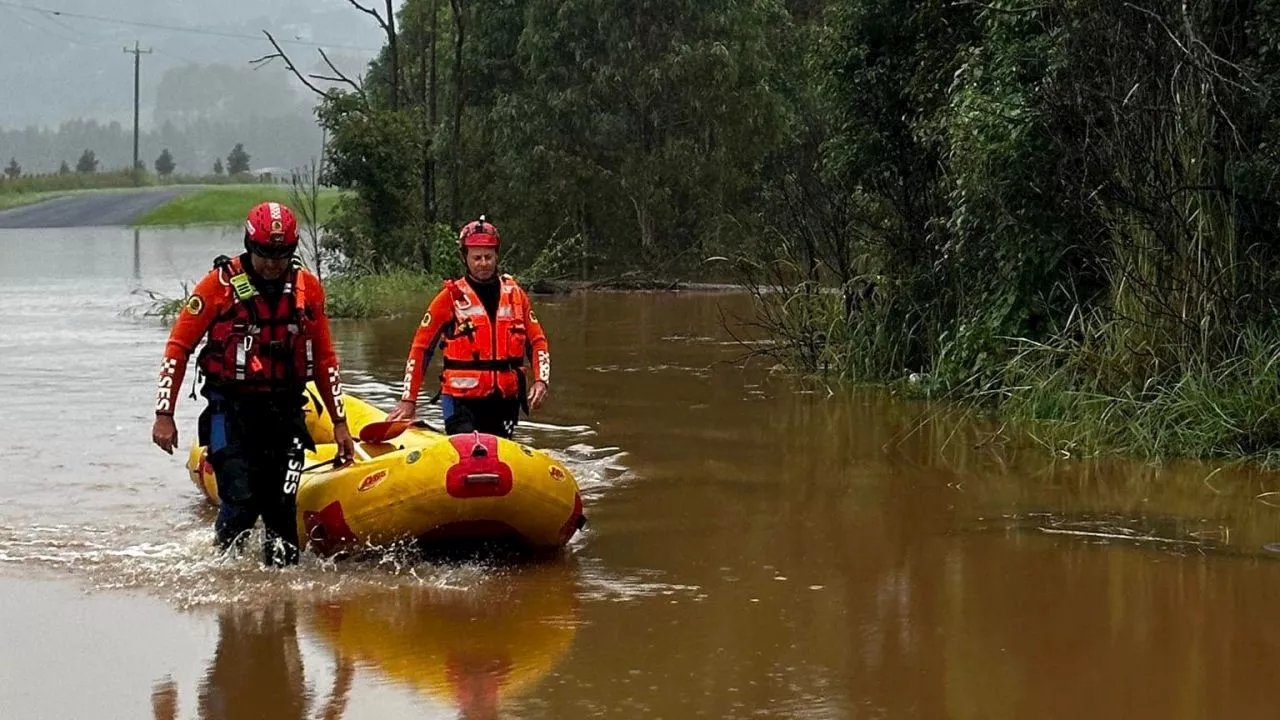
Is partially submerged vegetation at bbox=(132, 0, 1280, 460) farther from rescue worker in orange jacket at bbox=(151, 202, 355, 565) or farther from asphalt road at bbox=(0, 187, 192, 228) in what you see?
A: asphalt road at bbox=(0, 187, 192, 228)

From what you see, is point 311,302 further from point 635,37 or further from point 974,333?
point 635,37

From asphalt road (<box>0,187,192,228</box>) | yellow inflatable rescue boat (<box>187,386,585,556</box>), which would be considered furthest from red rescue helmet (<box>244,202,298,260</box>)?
asphalt road (<box>0,187,192,228</box>)

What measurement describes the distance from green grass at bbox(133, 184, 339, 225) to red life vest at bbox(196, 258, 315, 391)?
4968 cm

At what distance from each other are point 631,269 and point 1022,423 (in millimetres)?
22382

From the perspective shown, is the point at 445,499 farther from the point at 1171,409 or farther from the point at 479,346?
the point at 1171,409

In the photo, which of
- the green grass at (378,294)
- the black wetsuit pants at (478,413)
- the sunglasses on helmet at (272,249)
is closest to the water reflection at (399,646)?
the black wetsuit pants at (478,413)

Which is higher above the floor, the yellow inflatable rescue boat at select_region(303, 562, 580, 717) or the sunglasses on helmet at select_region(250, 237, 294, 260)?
the sunglasses on helmet at select_region(250, 237, 294, 260)

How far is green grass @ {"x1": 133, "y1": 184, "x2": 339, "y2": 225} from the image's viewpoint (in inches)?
2435

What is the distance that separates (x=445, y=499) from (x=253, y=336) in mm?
1125

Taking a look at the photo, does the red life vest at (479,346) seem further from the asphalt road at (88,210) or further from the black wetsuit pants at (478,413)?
the asphalt road at (88,210)

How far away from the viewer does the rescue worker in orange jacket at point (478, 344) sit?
8047 millimetres

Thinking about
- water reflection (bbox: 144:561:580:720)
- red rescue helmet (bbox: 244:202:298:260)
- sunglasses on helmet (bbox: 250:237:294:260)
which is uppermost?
red rescue helmet (bbox: 244:202:298:260)

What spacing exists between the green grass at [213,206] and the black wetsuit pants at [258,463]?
163ft

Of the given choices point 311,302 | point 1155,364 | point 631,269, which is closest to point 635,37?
point 631,269
